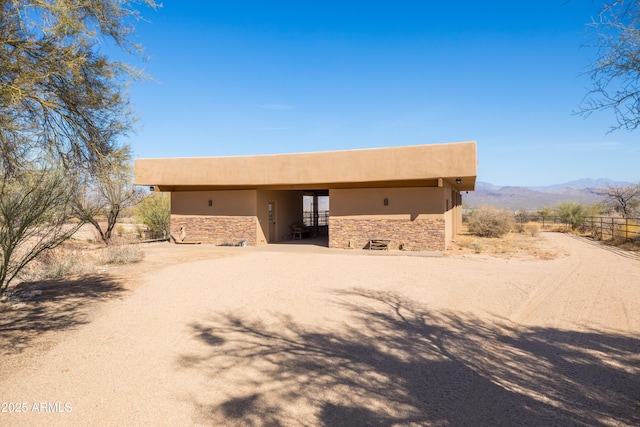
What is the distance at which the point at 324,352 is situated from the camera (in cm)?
579

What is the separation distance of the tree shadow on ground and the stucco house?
7.68m

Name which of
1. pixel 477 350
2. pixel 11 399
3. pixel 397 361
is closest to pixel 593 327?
pixel 477 350

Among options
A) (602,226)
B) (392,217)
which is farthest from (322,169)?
(602,226)

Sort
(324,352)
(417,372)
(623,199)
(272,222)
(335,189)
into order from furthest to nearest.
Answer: (623,199)
(272,222)
(335,189)
(324,352)
(417,372)

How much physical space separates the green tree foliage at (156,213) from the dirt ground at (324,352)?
48.3 feet

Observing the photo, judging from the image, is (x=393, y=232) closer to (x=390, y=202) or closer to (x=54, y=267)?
(x=390, y=202)

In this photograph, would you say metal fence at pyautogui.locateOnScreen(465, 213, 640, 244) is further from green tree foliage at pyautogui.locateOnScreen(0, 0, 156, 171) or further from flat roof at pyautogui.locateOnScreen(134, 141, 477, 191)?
green tree foliage at pyautogui.locateOnScreen(0, 0, 156, 171)

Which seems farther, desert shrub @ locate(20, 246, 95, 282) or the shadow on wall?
desert shrub @ locate(20, 246, 95, 282)

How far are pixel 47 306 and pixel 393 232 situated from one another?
12.9 meters

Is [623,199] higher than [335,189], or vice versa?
[335,189]

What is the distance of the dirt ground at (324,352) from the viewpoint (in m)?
4.17

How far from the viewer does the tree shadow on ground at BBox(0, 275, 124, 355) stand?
637cm

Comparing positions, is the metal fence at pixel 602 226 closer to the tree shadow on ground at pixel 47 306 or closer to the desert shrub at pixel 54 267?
the tree shadow on ground at pixel 47 306

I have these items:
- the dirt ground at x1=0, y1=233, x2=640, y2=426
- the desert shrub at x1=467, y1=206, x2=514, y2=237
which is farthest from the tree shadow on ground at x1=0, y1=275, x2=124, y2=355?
the desert shrub at x1=467, y1=206, x2=514, y2=237
